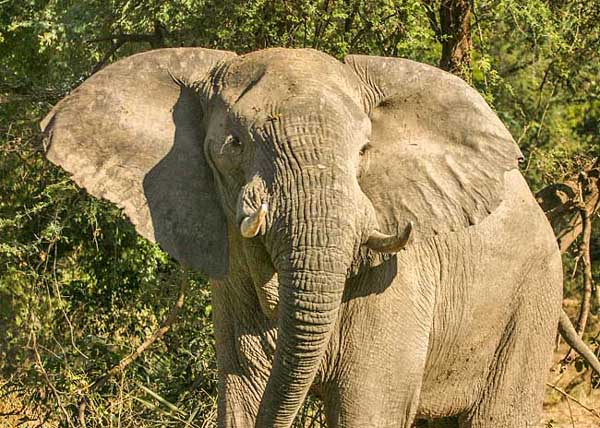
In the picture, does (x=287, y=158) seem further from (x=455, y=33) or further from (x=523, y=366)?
(x=455, y=33)

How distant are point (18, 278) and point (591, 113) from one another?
4.29 metres

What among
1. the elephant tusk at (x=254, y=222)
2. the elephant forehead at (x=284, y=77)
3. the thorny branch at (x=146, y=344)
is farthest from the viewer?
the thorny branch at (x=146, y=344)

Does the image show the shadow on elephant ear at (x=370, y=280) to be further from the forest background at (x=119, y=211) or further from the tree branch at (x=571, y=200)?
the tree branch at (x=571, y=200)

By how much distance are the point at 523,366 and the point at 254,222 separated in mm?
1942

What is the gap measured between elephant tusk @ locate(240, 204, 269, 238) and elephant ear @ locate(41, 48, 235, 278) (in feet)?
1.66

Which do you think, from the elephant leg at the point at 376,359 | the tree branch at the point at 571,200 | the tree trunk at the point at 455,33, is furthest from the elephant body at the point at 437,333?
the tree trunk at the point at 455,33

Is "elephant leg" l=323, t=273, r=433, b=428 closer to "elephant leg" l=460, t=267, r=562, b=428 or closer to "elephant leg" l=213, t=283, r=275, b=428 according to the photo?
"elephant leg" l=213, t=283, r=275, b=428

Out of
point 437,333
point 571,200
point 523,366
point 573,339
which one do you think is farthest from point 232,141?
point 571,200

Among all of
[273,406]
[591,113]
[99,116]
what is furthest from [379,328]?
[591,113]

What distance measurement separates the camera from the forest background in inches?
251

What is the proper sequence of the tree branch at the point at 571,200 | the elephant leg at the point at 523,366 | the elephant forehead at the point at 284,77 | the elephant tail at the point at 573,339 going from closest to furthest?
the elephant forehead at the point at 284,77
the elephant leg at the point at 523,366
the elephant tail at the point at 573,339
the tree branch at the point at 571,200

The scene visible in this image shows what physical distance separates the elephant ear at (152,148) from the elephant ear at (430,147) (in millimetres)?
502

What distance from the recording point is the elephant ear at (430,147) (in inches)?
170

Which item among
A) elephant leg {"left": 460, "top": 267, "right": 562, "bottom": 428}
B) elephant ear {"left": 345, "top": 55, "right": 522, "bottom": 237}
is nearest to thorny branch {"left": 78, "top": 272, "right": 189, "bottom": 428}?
elephant leg {"left": 460, "top": 267, "right": 562, "bottom": 428}
